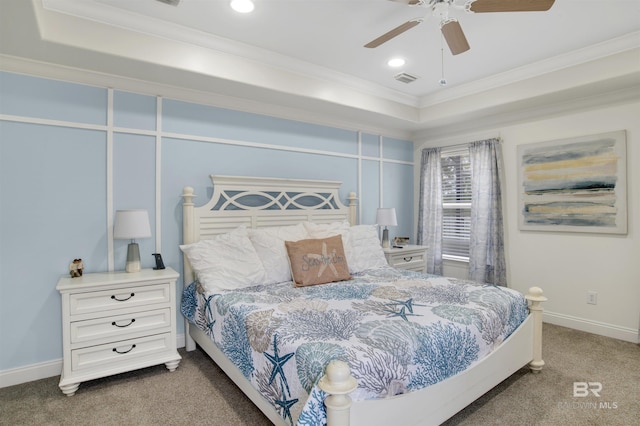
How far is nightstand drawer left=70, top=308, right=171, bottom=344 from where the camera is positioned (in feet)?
7.34

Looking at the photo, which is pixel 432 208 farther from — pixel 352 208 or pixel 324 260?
pixel 324 260

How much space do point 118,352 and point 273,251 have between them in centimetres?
131

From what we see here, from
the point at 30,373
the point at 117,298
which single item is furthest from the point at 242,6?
the point at 30,373

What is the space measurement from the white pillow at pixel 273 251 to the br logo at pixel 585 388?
7.08ft

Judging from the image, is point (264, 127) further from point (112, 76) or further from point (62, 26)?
point (62, 26)

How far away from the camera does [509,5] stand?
6.06 feet

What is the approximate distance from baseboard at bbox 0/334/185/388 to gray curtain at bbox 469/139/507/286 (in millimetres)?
4187

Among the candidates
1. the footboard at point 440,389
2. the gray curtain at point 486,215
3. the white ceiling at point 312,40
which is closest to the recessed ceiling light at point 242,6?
the white ceiling at point 312,40

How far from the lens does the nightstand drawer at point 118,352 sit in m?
2.23

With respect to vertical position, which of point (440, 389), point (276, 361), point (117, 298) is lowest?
point (440, 389)


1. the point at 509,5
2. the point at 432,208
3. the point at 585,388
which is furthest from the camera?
the point at 432,208

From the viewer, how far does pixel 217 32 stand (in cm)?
266

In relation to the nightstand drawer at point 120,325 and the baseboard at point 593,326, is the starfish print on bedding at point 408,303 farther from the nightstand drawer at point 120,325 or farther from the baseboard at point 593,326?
the baseboard at point 593,326

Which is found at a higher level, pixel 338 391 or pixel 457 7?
pixel 457 7
